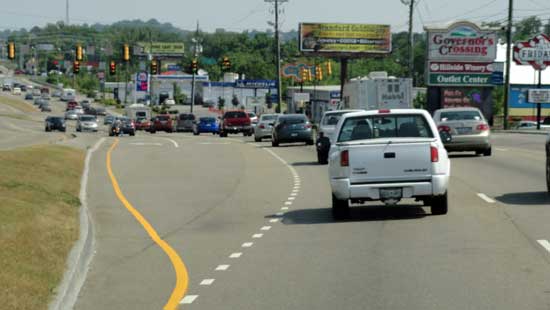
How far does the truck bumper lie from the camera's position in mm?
18172

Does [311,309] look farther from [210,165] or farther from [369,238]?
[210,165]

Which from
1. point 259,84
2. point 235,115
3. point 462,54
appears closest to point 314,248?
point 235,115

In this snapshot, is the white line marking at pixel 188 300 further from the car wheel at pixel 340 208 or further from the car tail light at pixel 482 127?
the car tail light at pixel 482 127

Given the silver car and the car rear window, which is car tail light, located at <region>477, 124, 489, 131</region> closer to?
the silver car

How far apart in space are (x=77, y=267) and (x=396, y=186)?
6.36m

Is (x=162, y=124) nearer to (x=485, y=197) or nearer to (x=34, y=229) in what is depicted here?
(x=485, y=197)

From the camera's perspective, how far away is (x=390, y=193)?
1825 cm

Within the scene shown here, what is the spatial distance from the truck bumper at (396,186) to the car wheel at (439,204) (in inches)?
14.2

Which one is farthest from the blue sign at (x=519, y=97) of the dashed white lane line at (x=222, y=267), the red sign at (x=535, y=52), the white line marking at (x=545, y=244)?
the dashed white lane line at (x=222, y=267)

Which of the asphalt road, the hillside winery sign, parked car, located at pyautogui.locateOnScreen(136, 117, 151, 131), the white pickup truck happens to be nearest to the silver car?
the asphalt road

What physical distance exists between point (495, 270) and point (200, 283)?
3.18 m

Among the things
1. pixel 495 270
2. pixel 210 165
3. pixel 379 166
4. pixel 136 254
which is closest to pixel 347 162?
pixel 379 166

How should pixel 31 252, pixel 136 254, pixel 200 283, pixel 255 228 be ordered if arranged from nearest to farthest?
pixel 200 283 < pixel 31 252 < pixel 136 254 < pixel 255 228

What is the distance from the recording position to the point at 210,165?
36594 millimetres
